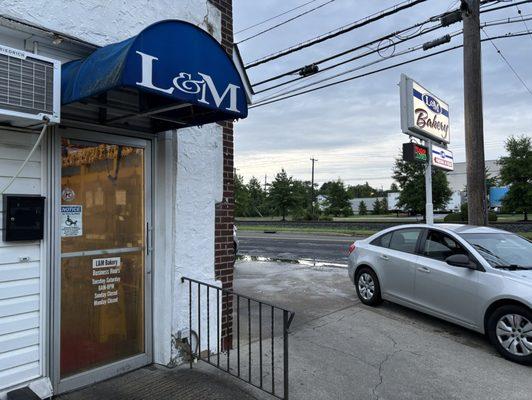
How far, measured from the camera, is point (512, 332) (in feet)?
16.6

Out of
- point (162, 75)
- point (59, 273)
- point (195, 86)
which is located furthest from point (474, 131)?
point (59, 273)

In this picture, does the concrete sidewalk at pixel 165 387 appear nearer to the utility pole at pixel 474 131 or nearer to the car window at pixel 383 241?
the car window at pixel 383 241

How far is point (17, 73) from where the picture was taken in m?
2.98

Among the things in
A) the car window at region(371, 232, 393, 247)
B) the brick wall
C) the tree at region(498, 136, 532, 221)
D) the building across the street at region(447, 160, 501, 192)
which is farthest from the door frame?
the building across the street at region(447, 160, 501, 192)

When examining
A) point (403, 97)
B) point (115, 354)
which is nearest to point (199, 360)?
point (115, 354)

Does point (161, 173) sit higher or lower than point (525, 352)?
higher

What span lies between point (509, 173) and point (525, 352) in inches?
1205

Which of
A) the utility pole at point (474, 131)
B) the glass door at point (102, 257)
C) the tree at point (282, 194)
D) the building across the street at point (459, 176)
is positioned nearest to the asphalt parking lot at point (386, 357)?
the glass door at point (102, 257)

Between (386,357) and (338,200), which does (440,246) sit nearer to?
(386,357)

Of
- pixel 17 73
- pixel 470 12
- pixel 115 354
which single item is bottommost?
pixel 115 354

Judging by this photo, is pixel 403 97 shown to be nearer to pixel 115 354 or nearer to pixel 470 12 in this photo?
pixel 470 12

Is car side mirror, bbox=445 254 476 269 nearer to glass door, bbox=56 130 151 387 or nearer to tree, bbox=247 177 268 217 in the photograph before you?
glass door, bbox=56 130 151 387

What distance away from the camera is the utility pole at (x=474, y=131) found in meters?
Result: 8.40

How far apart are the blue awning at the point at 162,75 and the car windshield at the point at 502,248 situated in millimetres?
4080
